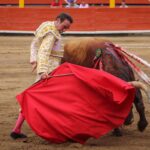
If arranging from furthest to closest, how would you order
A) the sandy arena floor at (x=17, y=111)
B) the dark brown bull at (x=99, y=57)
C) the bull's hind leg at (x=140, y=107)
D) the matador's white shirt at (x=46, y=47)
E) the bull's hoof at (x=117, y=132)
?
the bull's hoof at (x=117, y=132) → the bull's hind leg at (x=140, y=107) → the dark brown bull at (x=99, y=57) → the matador's white shirt at (x=46, y=47) → the sandy arena floor at (x=17, y=111)

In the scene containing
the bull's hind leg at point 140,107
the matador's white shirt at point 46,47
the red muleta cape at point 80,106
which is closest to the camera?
the red muleta cape at point 80,106

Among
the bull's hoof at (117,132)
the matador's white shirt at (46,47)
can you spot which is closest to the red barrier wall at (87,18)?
the bull's hoof at (117,132)

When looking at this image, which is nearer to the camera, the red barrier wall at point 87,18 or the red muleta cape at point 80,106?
the red muleta cape at point 80,106

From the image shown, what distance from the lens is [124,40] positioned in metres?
16.9

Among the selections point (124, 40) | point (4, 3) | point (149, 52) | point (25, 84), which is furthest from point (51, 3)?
point (25, 84)

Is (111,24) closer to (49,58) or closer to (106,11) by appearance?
(106,11)

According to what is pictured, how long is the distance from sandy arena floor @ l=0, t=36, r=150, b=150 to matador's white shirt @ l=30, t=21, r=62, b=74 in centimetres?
71

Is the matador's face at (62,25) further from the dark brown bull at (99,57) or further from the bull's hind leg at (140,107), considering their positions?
the bull's hind leg at (140,107)

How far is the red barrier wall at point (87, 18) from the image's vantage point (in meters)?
18.6

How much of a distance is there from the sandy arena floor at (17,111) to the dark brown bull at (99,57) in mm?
401

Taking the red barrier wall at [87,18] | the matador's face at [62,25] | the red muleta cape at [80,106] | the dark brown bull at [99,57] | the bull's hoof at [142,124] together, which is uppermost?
the matador's face at [62,25]

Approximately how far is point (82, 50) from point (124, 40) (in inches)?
443

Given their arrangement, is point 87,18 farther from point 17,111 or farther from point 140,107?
point 140,107

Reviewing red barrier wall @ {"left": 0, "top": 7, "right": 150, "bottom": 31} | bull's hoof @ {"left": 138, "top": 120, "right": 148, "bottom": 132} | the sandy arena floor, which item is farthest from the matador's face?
red barrier wall @ {"left": 0, "top": 7, "right": 150, "bottom": 31}
